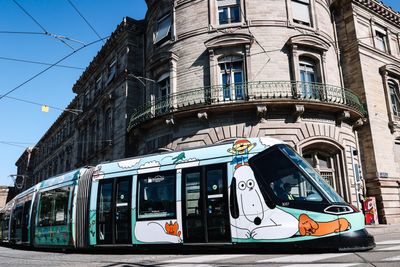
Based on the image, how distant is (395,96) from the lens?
2148 cm

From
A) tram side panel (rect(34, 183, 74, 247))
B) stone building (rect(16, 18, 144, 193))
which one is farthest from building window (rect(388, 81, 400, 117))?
tram side panel (rect(34, 183, 74, 247))

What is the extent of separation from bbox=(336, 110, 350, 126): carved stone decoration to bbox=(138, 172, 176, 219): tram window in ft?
35.7

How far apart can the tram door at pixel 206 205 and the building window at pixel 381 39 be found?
18220 millimetres

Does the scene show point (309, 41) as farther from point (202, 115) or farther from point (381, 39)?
point (381, 39)

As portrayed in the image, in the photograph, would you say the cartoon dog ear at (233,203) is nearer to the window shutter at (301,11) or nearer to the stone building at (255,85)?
the stone building at (255,85)

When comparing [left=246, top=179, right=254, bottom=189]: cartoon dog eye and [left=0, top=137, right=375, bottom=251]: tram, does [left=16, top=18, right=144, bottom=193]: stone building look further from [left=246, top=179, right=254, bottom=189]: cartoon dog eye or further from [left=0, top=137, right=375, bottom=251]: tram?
[left=246, top=179, right=254, bottom=189]: cartoon dog eye

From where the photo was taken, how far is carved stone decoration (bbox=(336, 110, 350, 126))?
1630 cm

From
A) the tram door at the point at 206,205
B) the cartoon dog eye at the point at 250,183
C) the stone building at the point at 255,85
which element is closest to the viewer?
the cartoon dog eye at the point at 250,183

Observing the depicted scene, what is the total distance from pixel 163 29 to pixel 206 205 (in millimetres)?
14359

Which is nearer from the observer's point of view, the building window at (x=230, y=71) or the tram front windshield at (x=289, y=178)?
the tram front windshield at (x=289, y=178)

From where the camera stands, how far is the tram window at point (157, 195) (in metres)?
8.55

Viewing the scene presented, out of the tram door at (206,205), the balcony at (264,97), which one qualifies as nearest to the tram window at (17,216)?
the balcony at (264,97)

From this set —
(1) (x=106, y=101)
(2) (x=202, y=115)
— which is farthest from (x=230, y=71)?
(1) (x=106, y=101)

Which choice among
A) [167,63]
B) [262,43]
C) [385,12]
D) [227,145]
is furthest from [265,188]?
[385,12]
